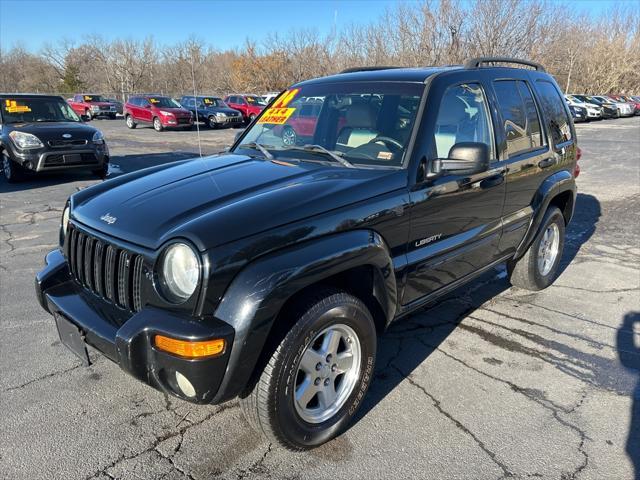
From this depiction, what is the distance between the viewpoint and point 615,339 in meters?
3.87

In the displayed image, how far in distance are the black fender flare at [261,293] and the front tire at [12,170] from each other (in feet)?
30.7

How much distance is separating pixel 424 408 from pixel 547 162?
2.54 metres

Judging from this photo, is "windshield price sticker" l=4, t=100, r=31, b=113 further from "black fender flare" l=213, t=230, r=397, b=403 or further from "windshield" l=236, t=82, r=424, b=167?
"black fender flare" l=213, t=230, r=397, b=403

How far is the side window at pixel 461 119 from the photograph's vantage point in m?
3.28

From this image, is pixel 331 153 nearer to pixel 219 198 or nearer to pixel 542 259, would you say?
pixel 219 198

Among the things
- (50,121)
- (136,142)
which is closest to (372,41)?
(136,142)

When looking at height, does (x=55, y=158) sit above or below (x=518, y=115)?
below

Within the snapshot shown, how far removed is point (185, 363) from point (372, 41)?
36620 mm

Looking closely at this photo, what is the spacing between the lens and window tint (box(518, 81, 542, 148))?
13.5 feet

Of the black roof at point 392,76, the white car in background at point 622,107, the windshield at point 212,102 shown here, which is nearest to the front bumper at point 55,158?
the black roof at point 392,76

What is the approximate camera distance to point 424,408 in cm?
297

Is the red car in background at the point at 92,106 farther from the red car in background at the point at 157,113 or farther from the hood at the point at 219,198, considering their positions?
the hood at the point at 219,198

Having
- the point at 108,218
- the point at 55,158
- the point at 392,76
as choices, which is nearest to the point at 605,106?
the point at 55,158

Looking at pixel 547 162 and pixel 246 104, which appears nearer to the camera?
pixel 547 162
